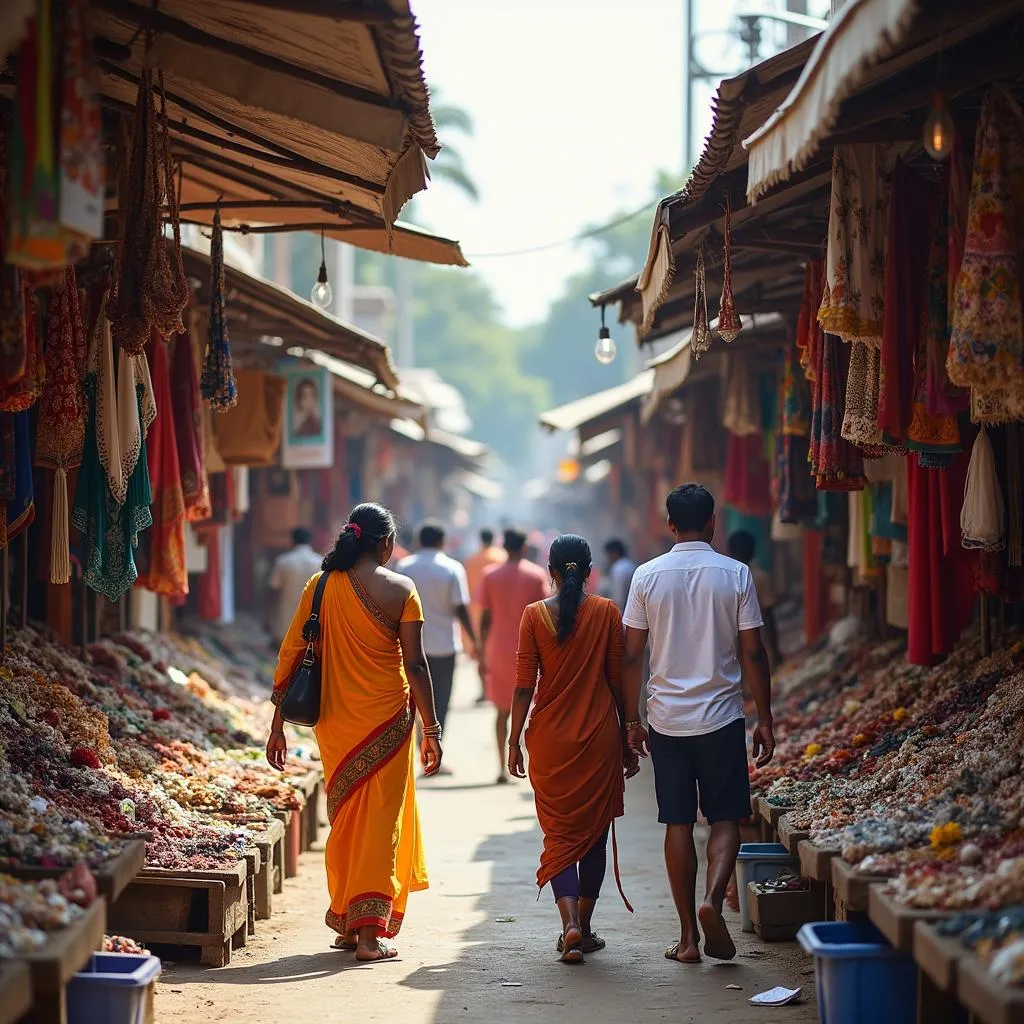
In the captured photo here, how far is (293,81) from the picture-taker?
6.11 m

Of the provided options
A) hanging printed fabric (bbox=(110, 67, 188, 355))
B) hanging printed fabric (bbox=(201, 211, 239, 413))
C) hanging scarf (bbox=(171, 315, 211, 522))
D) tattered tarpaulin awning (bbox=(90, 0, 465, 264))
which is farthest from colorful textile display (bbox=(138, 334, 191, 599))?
hanging printed fabric (bbox=(110, 67, 188, 355))

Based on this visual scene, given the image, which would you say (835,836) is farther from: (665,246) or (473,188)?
(473,188)

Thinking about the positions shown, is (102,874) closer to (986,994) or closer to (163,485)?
(986,994)

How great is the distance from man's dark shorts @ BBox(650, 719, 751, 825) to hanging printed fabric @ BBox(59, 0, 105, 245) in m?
3.48

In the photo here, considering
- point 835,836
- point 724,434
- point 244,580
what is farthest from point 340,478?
point 835,836

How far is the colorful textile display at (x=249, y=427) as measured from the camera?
11.6m

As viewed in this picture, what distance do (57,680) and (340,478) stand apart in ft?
37.1

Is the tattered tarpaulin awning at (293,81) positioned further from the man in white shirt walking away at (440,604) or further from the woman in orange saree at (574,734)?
the man in white shirt walking away at (440,604)

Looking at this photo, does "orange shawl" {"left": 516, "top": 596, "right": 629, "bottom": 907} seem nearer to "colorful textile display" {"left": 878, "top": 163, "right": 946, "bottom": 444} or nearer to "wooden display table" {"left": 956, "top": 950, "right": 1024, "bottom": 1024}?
"colorful textile display" {"left": 878, "top": 163, "right": 946, "bottom": 444}

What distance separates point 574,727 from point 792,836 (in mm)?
1075

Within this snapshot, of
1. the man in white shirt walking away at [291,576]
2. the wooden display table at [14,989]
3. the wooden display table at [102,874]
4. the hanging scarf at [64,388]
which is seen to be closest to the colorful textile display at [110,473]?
the hanging scarf at [64,388]

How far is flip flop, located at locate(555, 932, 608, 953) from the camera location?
22.5 ft

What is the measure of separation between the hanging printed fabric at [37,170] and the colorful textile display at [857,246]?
11.1ft

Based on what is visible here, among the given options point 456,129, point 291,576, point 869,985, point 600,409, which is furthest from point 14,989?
A: point 456,129
